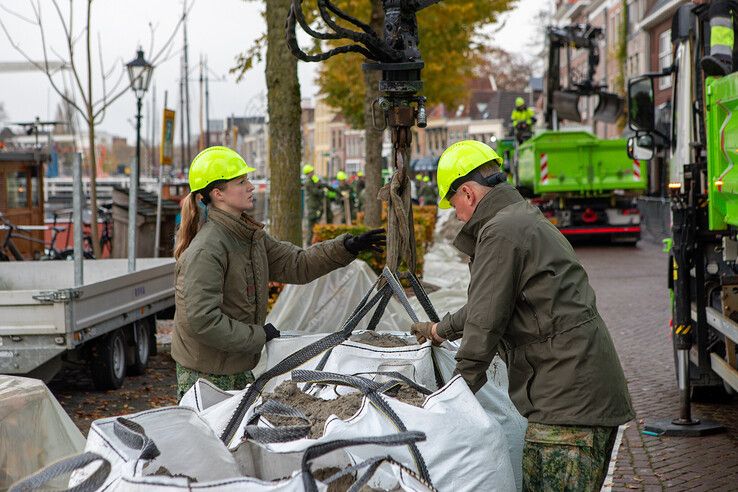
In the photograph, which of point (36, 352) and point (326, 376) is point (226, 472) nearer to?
point (326, 376)

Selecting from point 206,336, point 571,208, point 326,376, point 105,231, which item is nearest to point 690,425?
point 206,336

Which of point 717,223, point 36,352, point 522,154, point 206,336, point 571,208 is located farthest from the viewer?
point 522,154

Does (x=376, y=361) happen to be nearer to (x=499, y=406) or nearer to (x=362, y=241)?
(x=499, y=406)

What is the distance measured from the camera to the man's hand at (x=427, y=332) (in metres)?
4.37

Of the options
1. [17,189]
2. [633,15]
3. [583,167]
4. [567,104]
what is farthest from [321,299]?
[633,15]

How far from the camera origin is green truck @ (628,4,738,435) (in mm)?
6547

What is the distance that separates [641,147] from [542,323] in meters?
5.57

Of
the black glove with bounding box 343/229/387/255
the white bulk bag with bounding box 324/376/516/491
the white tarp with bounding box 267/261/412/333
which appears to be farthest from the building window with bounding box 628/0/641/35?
the white bulk bag with bounding box 324/376/516/491

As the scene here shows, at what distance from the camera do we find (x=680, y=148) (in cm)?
827

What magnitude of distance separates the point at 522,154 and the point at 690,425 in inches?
800

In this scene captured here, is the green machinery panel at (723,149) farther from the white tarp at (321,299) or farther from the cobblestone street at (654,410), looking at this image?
the white tarp at (321,299)

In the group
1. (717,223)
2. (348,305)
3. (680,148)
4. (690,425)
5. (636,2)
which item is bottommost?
(690,425)

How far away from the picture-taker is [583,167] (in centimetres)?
2414

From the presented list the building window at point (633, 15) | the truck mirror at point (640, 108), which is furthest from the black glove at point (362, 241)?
the building window at point (633, 15)
